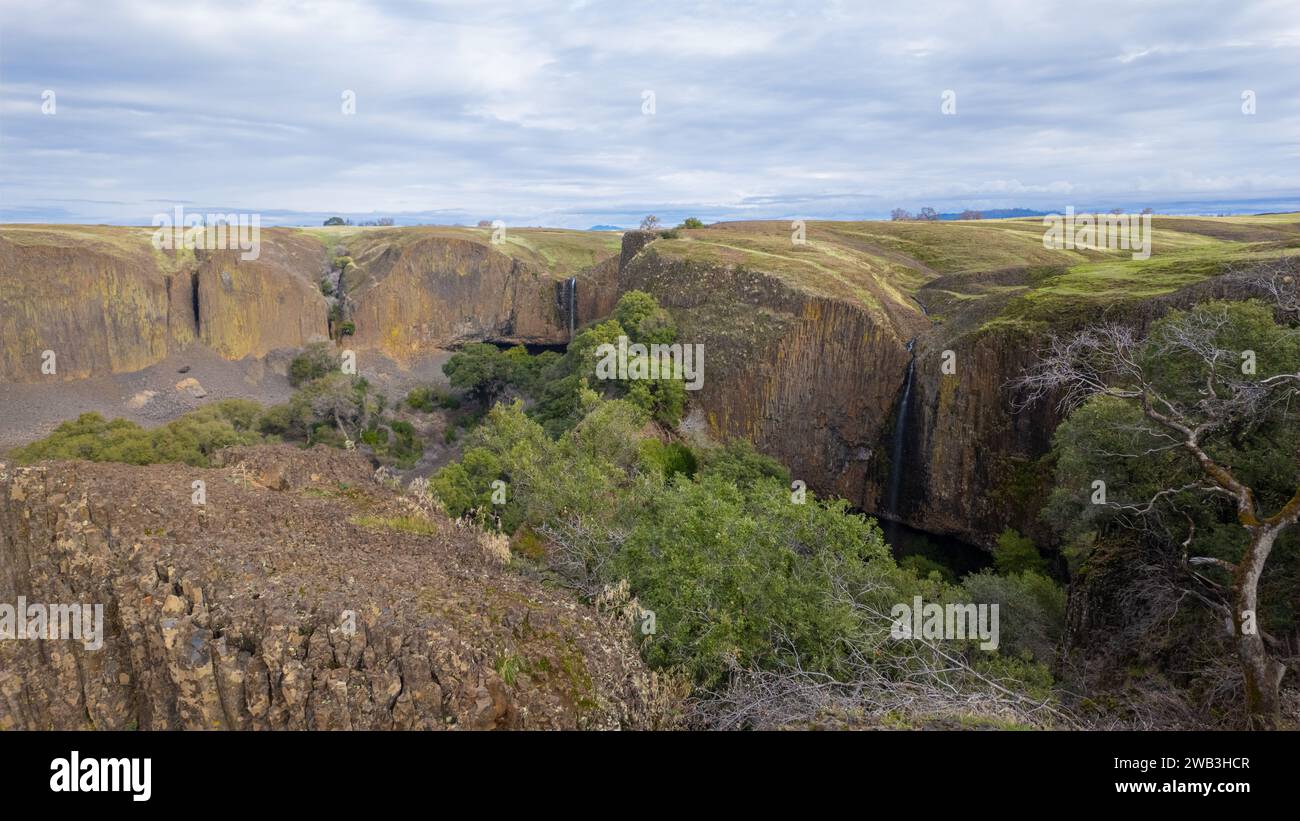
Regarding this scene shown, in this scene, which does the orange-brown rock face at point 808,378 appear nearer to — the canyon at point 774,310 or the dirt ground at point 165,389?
the canyon at point 774,310

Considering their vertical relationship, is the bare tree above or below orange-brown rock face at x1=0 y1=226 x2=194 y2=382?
below

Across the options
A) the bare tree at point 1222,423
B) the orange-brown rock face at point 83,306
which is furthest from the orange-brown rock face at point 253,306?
the bare tree at point 1222,423

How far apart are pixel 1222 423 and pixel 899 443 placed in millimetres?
18600

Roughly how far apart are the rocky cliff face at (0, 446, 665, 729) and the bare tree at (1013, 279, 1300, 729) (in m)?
7.04

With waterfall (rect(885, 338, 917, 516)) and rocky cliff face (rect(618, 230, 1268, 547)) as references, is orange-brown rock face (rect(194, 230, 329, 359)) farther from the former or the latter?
waterfall (rect(885, 338, 917, 516))

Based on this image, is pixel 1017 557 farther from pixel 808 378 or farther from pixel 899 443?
pixel 808 378

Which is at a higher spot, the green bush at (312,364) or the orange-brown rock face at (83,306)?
the orange-brown rock face at (83,306)

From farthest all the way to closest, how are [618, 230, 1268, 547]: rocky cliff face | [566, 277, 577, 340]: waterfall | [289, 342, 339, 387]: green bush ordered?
[566, 277, 577, 340]: waterfall < [289, 342, 339, 387]: green bush < [618, 230, 1268, 547]: rocky cliff face

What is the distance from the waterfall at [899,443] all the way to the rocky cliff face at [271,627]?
23085 mm

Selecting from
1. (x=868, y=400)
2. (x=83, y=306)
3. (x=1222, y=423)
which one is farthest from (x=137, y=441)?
(x=1222, y=423)

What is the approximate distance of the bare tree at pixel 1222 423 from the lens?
842 centimetres

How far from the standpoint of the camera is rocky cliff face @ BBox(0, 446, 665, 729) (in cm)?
640

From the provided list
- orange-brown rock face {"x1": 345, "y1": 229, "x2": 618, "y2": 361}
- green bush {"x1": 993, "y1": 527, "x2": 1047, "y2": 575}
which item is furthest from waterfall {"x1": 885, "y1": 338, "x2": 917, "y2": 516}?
orange-brown rock face {"x1": 345, "y1": 229, "x2": 618, "y2": 361}

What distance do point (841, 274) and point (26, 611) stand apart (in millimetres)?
32741
